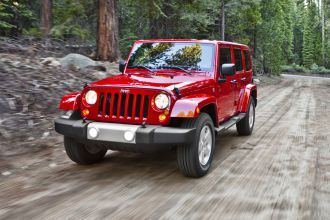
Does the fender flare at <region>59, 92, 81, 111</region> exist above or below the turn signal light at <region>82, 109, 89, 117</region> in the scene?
above

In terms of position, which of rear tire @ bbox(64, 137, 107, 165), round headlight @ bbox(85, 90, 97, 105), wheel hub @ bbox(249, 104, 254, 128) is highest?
round headlight @ bbox(85, 90, 97, 105)

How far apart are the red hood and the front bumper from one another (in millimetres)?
543

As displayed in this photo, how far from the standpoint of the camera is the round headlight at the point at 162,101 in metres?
4.79

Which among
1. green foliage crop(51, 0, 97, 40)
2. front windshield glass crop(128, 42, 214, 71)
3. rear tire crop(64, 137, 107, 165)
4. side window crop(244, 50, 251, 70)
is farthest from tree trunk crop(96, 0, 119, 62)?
rear tire crop(64, 137, 107, 165)

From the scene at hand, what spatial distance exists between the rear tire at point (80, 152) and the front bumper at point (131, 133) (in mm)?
450

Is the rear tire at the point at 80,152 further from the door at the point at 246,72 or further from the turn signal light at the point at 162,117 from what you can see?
the door at the point at 246,72

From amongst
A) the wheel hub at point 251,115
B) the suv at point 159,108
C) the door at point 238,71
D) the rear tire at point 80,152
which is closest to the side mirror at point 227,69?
the suv at point 159,108

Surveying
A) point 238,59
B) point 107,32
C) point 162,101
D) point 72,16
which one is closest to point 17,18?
point 72,16

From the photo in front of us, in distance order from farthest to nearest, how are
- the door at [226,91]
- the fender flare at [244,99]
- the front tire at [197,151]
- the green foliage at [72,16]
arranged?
the green foliage at [72,16], the fender flare at [244,99], the door at [226,91], the front tire at [197,151]

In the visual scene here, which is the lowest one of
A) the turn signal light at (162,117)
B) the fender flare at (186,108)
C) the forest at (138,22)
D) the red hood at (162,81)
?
the turn signal light at (162,117)

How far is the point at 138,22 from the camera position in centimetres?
2369

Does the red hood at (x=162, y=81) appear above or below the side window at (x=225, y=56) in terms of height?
below

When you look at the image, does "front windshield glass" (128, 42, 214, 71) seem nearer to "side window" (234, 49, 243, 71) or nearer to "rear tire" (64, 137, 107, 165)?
"side window" (234, 49, 243, 71)

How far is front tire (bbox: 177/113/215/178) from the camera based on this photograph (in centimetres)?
483
